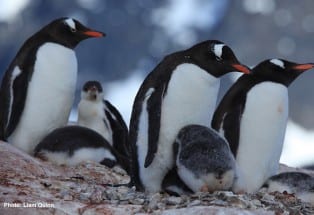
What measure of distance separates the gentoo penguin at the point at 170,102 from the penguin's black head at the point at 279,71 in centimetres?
139

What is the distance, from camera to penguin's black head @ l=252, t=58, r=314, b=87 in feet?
28.2

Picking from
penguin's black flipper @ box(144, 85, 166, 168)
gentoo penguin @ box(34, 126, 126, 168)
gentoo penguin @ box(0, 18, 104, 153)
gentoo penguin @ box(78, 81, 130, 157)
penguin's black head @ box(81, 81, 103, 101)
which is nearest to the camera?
penguin's black flipper @ box(144, 85, 166, 168)

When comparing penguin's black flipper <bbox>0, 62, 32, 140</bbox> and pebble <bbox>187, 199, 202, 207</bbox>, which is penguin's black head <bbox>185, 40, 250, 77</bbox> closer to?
pebble <bbox>187, 199, 202, 207</bbox>

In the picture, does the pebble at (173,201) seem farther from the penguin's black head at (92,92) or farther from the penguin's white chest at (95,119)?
the penguin's black head at (92,92)

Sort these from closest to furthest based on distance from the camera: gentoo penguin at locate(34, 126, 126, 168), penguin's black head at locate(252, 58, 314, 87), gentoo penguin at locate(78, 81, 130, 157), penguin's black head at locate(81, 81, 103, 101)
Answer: penguin's black head at locate(252, 58, 314, 87), gentoo penguin at locate(34, 126, 126, 168), gentoo penguin at locate(78, 81, 130, 157), penguin's black head at locate(81, 81, 103, 101)

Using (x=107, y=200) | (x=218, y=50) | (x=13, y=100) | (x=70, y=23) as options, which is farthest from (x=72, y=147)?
(x=107, y=200)

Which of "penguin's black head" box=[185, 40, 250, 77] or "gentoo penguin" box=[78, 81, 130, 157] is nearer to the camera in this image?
"penguin's black head" box=[185, 40, 250, 77]

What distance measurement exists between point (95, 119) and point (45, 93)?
155cm

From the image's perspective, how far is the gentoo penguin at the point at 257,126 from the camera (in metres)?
8.41

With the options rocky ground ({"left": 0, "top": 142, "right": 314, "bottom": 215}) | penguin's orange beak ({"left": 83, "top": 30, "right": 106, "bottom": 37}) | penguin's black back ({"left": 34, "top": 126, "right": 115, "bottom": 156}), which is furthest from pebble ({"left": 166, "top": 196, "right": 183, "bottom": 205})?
penguin's orange beak ({"left": 83, "top": 30, "right": 106, "bottom": 37})

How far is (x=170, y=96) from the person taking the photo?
23.2ft

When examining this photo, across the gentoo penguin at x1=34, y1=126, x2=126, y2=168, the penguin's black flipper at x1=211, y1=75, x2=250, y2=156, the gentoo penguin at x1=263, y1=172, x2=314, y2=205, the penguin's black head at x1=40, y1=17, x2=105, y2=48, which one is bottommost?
the gentoo penguin at x1=263, y1=172, x2=314, y2=205

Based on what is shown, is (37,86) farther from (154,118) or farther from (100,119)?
(154,118)

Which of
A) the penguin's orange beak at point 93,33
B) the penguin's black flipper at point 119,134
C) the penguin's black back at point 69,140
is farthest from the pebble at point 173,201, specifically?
the penguin's black flipper at point 119,134
